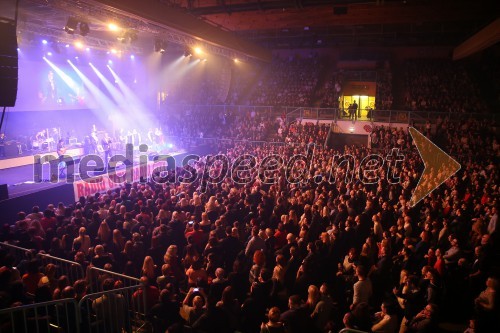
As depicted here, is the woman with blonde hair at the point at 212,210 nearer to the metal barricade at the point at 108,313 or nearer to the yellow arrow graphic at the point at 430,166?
the metal barricade at the point at 108,313

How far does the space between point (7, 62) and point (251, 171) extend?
835 cm

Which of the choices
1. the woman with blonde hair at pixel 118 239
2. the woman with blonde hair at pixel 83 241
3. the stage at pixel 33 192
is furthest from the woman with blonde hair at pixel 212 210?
the stage at pixel 33 192

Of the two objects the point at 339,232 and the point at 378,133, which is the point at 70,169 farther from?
the point at 378,133

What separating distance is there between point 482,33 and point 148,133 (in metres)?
18.0

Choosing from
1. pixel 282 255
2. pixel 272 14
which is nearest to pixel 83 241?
pixel 282 255

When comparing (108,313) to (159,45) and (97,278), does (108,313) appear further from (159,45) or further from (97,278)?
(159,45)

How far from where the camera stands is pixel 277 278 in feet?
17.0

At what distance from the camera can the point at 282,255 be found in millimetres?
5461

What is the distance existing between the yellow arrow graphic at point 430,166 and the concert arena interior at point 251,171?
0.13 metres

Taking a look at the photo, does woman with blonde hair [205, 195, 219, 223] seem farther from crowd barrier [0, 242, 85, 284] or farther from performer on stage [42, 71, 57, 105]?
performer on stage [42, 71, 57, 105]

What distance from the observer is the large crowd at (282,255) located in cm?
444

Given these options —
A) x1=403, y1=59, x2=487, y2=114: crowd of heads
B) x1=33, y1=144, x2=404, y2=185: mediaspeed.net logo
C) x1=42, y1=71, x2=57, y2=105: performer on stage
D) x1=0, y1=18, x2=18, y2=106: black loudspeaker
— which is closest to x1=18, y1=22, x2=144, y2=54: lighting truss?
x1=42, y1=71, x2=57, y2=105: performer on stage

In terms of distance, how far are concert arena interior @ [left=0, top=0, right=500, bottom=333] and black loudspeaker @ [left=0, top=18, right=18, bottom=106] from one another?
0.03 m

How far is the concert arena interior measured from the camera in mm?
4789
